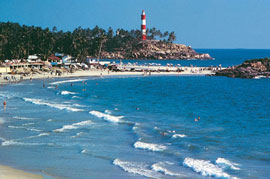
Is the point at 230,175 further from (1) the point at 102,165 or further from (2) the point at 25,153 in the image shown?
(2) the point at 25,153

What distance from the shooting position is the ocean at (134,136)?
23.2 m

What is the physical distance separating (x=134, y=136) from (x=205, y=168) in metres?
9.84

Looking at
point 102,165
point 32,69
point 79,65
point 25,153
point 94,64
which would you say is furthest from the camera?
point 94,64

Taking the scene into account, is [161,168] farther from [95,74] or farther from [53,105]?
[95,74]

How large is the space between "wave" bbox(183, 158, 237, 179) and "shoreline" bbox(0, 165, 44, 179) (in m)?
8.68

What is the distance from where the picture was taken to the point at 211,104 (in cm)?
5481

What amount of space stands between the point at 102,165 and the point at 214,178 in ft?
21.7

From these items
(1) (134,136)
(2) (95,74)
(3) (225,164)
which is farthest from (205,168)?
(2) (95,74)

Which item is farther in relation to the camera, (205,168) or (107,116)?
(107,116)

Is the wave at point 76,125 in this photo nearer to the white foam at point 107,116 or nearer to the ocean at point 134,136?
the ocean at point 134,136

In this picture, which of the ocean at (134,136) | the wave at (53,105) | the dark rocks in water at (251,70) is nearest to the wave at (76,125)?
the ocean at (134,136)

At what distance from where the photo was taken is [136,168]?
23172 mm

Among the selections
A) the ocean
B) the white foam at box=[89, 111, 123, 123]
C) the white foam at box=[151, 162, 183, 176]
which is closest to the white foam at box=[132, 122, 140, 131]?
the ocean

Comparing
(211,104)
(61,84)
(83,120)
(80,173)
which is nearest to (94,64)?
(61,84)
